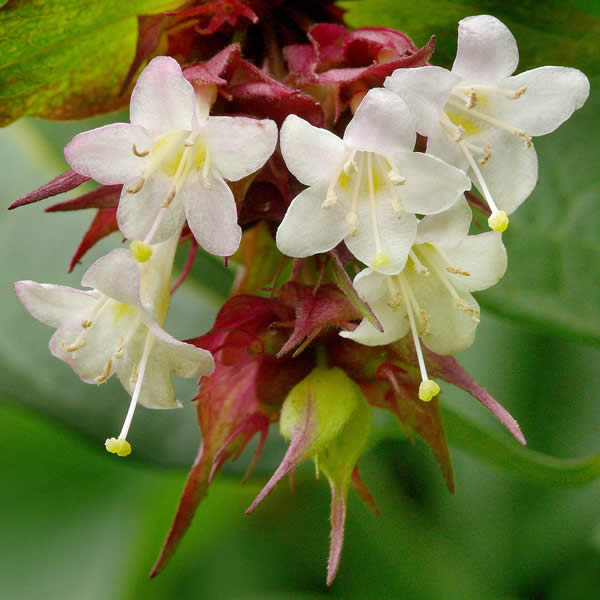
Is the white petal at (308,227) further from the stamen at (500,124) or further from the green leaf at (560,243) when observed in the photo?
the green leaf at (560,243)

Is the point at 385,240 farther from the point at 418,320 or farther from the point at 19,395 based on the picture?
the point at 19,395

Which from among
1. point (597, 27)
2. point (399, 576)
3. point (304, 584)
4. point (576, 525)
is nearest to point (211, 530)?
point (304, 584)

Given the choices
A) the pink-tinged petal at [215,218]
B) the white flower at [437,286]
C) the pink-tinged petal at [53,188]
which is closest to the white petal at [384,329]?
the white flower at [437,286]

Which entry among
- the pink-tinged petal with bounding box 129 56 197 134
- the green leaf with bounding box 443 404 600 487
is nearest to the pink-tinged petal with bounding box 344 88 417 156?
the pink-tinged petal with bounding box 129 56 197 134

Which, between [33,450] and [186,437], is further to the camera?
[33,450]

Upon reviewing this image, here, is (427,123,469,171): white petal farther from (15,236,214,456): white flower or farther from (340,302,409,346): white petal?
(15,236,214,456): white flower
